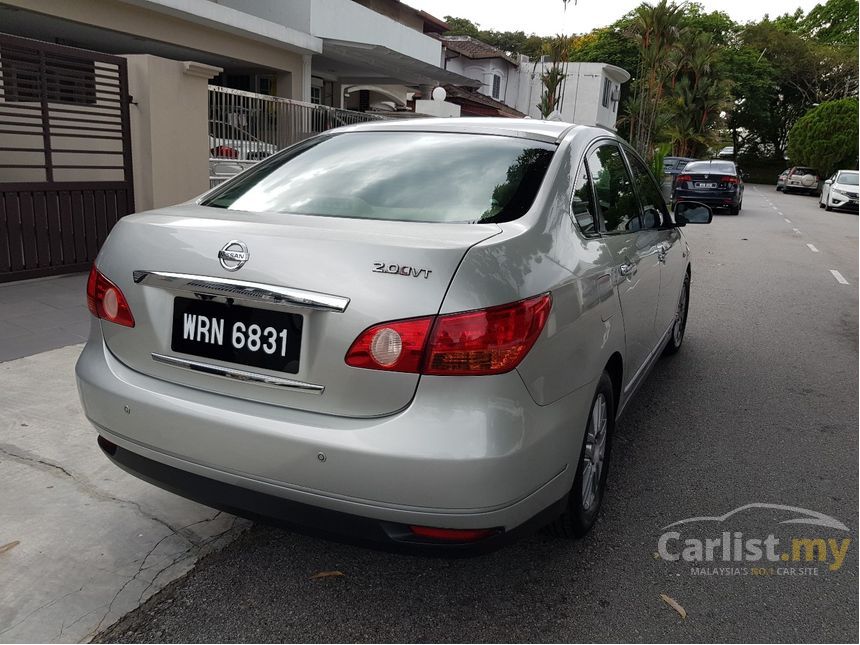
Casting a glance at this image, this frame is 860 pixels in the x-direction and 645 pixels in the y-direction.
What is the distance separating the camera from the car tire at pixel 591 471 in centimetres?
284

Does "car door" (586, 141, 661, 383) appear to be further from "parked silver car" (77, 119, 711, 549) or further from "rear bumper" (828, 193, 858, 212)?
"rear bumper" (828, 193, 858, 212)

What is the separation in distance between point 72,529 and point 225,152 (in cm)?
874

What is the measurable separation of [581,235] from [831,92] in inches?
2479

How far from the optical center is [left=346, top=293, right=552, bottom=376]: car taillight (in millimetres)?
2133

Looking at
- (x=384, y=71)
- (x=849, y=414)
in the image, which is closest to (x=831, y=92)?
(x=384, y=71)

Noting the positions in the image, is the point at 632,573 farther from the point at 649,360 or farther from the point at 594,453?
the point at 649,360

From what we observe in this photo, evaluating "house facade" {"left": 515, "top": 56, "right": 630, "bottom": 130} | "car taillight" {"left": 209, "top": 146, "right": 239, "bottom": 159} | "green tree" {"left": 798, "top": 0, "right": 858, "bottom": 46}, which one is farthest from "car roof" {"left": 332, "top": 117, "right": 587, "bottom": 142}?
"green tree" {"left": 798, "top": 0, "right": 858, "bottom": 46}

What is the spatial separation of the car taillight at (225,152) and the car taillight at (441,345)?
935 centimetres

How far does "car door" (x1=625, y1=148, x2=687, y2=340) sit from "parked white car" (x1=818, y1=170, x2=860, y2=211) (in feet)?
77.2

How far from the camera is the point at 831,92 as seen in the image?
184 feet

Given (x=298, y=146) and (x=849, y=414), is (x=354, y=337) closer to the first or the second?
(x=298, y=146)

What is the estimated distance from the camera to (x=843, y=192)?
82.7 ft

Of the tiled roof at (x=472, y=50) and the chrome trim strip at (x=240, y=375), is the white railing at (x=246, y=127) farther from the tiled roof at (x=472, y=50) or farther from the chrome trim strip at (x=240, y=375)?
the tiled roof at (x=472, y=50)

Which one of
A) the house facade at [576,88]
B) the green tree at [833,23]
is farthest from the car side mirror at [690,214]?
the green tree at [833,23]
